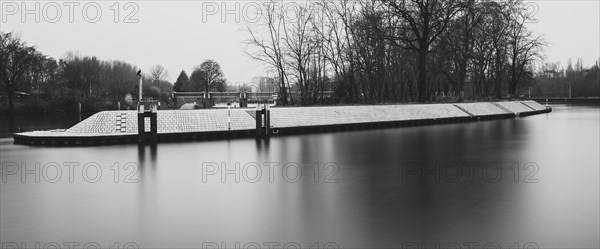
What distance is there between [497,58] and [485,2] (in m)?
9.17

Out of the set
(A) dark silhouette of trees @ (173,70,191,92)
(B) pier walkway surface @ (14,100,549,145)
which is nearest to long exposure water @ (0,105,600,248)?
(B) pier walkway surface @ (14,100,549,145)

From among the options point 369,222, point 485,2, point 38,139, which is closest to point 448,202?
point 369,222

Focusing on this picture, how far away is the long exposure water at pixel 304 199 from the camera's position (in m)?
5.86

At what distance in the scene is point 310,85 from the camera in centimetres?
3941

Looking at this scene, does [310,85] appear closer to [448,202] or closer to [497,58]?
[497,58]

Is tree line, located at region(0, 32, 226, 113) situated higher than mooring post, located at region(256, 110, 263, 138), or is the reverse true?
tree line, located at region(0, 32, 226, 113)

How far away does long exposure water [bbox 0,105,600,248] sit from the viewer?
231 inches

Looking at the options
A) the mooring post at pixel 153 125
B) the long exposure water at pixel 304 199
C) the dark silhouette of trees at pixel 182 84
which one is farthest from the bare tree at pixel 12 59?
the long exposure water at pixel 304 199

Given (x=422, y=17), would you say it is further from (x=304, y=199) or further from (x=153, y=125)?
(x=304, y=199)

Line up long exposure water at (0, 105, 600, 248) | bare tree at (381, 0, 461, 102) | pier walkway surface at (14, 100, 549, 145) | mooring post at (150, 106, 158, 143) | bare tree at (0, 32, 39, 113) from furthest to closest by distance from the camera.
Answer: bare tree at (0, 32, 39, 113)
bare tree at (381, 0, 461, 102)
pier walkway surface at (14, 100, 549, 145)
mooring post at (150, 106, 158, 143)
long exposure water at (0, 105, 600, 248)

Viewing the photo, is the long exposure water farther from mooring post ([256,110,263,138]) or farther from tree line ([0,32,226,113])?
tree line ([0,32,226,113])

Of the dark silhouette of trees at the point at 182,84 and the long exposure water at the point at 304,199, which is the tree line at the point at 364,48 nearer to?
the long exposure water at the point at 304,199

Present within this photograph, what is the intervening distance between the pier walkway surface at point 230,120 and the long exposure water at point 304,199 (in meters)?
4.56

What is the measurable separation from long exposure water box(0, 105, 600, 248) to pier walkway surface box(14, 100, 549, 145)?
15.0 ft
